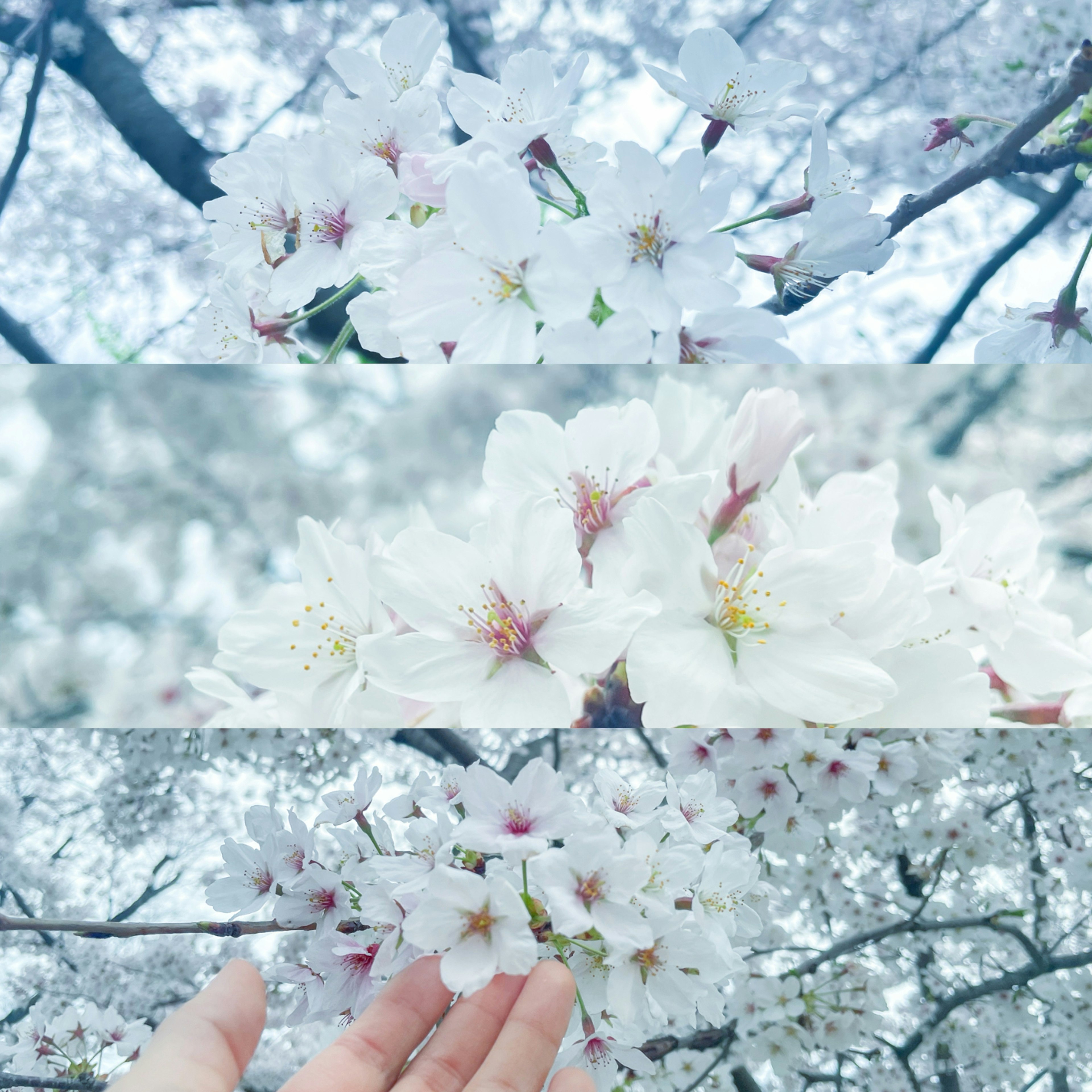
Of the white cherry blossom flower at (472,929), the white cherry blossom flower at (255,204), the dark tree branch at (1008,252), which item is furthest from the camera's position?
the dark tree branch at (1008,252)

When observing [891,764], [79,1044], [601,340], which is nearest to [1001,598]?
[891,764]

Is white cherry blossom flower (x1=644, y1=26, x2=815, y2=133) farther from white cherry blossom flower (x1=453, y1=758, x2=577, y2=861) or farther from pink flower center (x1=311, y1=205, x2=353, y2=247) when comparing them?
white cherry blossom flower (x1=453, y1=758, x2=577, y2=861)

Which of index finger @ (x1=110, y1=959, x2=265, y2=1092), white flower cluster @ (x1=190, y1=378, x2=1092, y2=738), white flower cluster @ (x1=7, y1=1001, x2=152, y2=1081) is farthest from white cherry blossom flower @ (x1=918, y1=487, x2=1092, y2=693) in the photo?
white flower cluster @ (x1=7, y1=1001, x2=152, y2=1081)

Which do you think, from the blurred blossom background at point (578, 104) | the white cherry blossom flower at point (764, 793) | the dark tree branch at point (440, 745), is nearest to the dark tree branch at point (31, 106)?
the blurred blossom background at point (578, 104)

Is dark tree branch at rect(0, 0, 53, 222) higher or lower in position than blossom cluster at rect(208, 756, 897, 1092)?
higher

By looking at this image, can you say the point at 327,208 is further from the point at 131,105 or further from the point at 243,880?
the point at 131,105

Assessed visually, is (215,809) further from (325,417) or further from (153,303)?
(153,303)

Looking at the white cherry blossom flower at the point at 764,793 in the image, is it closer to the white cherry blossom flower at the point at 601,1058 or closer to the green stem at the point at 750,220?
the white cherry blossom flower at the point at 601,1058
